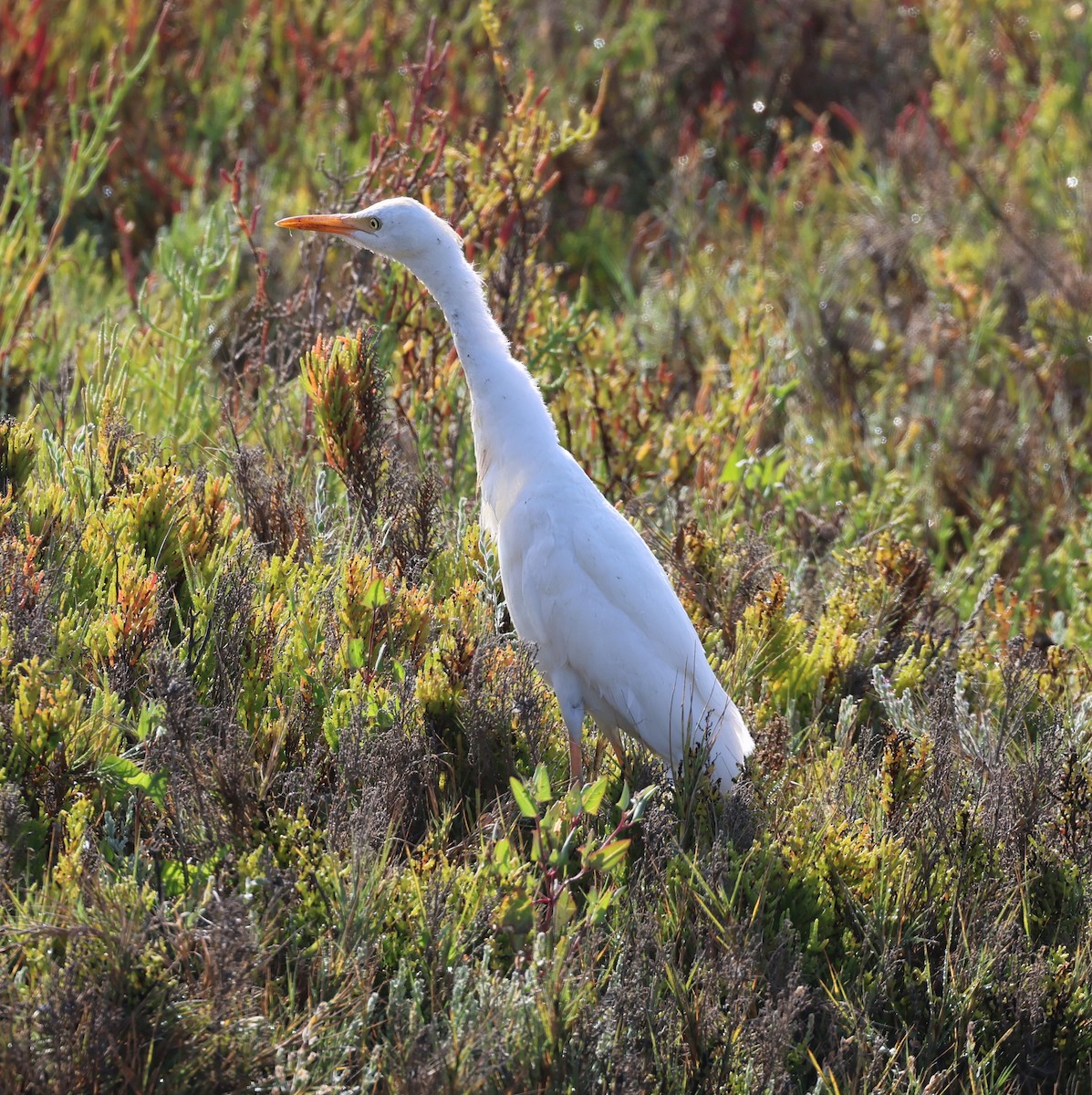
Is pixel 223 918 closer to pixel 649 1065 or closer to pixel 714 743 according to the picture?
pixel 649 1065

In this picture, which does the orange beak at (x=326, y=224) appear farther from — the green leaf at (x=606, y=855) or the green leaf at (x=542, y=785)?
the green leaf at (x=606, y=855)

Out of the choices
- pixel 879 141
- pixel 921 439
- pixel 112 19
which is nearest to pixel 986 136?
pixel 879 141

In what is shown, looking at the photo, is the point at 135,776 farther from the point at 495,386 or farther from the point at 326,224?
the point at 326,224

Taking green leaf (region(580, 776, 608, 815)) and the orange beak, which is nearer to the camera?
green leaf (region(580, 776, 608, 815))

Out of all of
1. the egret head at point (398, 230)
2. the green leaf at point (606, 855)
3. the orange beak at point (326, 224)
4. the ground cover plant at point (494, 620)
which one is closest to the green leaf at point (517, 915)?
the ground cover plant at point (494, 620)

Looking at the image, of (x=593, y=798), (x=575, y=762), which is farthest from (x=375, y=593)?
(x=593, y=798)

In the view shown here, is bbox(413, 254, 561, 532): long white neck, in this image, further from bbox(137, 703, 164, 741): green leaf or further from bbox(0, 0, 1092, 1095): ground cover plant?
bbox(137, 703, 164, 741): green leaf

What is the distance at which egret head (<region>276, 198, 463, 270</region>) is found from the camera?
10.9ft

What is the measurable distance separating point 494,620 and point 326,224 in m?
1.12

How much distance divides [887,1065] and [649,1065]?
421mm

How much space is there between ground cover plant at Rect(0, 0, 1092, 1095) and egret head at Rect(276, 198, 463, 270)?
0.29 metres

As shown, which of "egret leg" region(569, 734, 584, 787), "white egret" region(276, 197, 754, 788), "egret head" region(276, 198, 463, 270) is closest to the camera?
"egret leg" region(569, 734, 584, 787)

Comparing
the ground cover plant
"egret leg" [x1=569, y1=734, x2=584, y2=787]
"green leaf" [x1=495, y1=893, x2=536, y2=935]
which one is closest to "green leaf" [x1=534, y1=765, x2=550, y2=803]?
the ground cover plant

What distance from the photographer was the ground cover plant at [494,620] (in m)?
2.30
